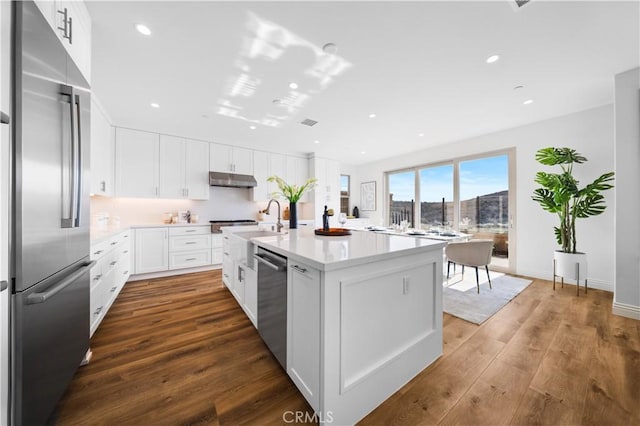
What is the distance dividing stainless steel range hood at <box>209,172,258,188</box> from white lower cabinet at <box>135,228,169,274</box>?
126 centimetres

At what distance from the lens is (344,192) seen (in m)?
7.39

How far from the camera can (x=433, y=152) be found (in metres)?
5.32

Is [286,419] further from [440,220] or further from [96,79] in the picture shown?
[440,220]

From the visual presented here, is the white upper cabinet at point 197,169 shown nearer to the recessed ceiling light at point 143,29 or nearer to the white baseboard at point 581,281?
the recessed ceiling light at point 143,29

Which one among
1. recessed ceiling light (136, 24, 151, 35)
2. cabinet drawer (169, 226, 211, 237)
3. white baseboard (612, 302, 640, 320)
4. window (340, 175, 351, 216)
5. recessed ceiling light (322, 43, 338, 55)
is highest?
recessed ceiling light (322, 43, 338, 55)

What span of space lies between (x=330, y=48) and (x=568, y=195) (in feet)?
12.1

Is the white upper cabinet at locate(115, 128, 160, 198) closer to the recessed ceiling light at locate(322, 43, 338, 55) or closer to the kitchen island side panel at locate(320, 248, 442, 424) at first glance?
the recessed ceiling light at locate(322, 43, 338, 55)

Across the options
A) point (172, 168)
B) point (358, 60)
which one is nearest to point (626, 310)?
point (358, 60)

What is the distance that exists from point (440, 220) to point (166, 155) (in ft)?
19.6

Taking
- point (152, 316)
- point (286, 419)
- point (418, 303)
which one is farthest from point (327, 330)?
point (152, 316)

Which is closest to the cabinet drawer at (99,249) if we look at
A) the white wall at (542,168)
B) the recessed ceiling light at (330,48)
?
the recessed ceiling light at (330,48)

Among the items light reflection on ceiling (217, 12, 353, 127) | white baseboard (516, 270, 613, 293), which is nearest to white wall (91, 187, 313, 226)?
light reflection on ceiling (217, 12, 353, 127)

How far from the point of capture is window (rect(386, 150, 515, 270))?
4.33 m

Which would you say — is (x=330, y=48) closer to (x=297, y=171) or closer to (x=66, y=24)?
(x=66, y=24)
